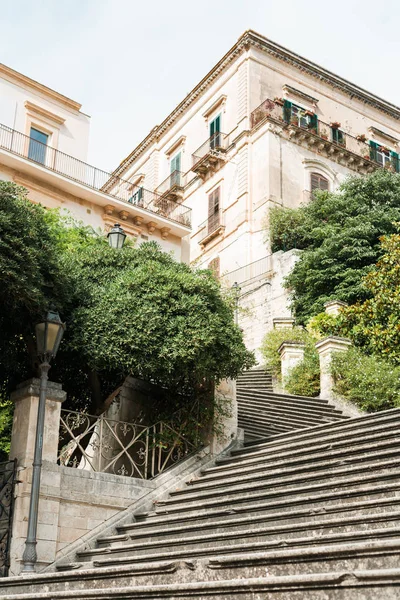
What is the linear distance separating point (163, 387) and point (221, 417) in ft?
3.55

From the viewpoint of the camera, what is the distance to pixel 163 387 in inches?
494

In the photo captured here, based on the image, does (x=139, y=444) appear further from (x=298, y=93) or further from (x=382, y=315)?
(x=298, y=93)

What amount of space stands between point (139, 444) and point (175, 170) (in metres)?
24.0

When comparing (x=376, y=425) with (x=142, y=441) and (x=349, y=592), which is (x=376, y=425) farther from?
(x=349, y=592)

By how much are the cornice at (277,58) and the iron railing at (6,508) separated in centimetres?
2538

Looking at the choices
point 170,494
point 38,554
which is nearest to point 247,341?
point 170,494

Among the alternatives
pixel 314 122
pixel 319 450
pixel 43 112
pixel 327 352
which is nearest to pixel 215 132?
pixel 314 122

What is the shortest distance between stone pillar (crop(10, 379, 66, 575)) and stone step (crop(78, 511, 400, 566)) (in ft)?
2.30

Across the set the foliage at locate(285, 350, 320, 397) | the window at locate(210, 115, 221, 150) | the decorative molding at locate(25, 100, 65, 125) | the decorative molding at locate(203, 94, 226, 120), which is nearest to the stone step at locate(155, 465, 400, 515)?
the foliage at locate(285, 350, 320, 397)

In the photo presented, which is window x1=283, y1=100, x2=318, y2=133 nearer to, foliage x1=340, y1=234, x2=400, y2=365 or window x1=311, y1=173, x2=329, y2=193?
window x1=311, y1=173, x2=329, y2=193

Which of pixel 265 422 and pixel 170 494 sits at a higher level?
pixel 265 422

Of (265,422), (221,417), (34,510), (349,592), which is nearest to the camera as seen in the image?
(349,592)

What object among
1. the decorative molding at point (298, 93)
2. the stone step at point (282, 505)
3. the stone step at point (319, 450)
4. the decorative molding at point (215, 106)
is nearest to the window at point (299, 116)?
the decorative molding at point (298, 93)

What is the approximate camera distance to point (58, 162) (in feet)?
76.4
